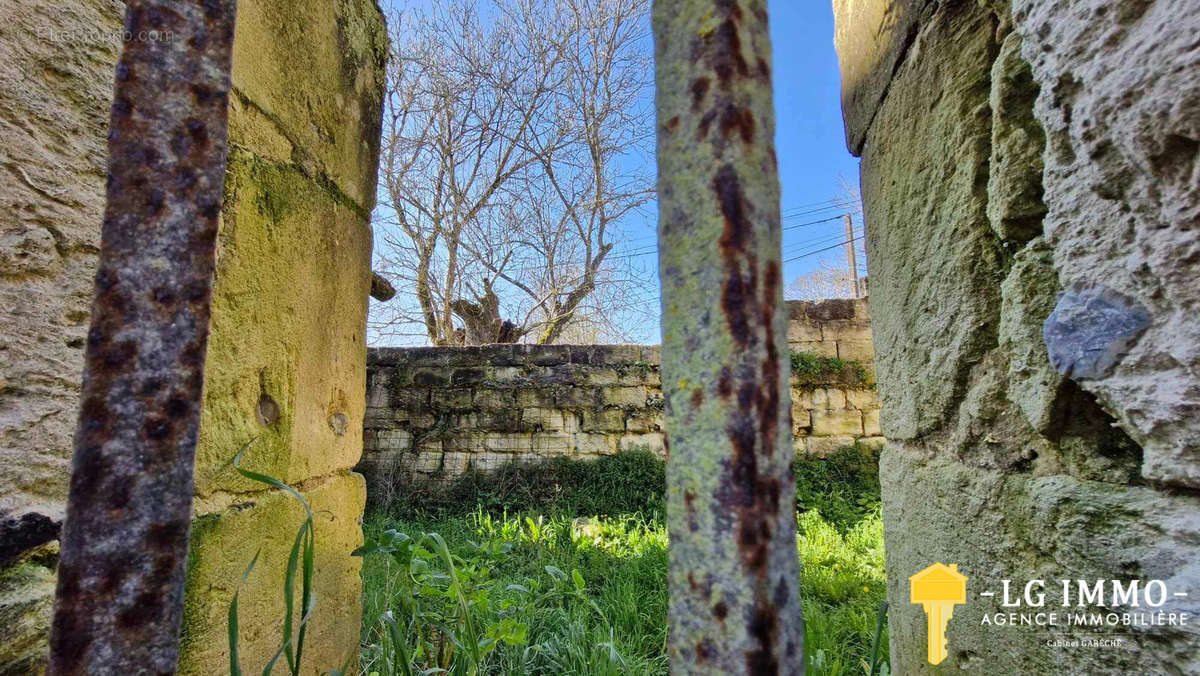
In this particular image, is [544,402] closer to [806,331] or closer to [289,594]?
[806,331]

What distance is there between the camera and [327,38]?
1576 millimetres

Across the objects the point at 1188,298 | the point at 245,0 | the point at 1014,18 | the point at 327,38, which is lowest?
the point at 1188,298

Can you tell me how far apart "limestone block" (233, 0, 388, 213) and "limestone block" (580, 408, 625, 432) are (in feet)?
12.7

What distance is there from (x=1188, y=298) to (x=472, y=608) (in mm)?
2285

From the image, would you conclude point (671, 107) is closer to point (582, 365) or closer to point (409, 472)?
point (582, 365)

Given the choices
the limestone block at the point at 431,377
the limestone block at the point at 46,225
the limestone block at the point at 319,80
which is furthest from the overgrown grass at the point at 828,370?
the limestone block at the point at 46,225

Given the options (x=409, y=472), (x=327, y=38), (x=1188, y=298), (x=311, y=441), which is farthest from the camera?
(x=409, y=472)

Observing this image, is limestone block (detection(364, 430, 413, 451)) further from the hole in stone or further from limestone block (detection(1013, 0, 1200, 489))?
limestone block (detection(1013, 0, 1200, 489))

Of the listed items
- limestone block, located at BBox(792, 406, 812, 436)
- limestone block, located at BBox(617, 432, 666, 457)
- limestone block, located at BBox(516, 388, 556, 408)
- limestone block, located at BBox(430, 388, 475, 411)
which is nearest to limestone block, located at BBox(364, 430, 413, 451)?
limestone block, located at BBox(430, 388, 475, 411)

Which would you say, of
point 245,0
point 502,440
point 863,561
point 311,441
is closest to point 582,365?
point 502,440

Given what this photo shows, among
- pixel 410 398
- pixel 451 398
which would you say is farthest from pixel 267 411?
pixel 410 398

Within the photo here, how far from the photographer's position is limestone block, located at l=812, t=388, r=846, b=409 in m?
5.48

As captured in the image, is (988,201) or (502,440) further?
(502,440)

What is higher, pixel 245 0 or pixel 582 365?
pixel 245 0
